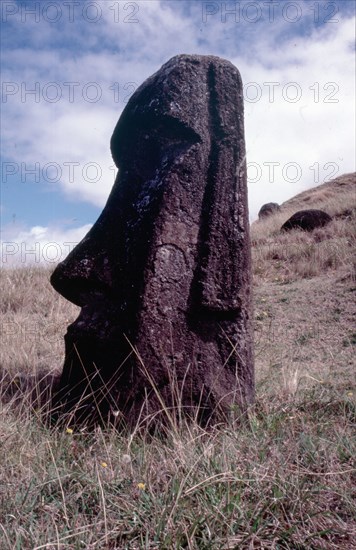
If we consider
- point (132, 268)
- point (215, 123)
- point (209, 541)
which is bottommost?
point (209, 541)

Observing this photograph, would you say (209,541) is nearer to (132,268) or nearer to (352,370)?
(132,268)

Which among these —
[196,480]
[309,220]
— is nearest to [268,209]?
[309,220]

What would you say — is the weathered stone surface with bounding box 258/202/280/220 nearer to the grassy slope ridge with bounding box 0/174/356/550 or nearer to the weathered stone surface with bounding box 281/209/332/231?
the weathered stone surface with bounding box 281/209/332/231

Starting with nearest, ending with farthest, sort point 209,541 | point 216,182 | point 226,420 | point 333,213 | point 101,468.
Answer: point 209,541
point 101,468
point 226,420
point 216,182
point 333,213

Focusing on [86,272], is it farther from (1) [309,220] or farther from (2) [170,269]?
(1) [309,220]

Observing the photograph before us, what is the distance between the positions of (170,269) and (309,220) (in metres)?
10.7

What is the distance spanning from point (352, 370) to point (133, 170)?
2516mm

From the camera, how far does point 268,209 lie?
2227 cm

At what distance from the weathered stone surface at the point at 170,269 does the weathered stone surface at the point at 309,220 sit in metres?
9.99

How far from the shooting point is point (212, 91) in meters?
3.92

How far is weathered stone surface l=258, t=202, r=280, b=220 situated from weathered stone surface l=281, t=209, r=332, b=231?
24.1 feet

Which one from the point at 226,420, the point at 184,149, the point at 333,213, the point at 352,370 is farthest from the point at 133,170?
the point at 333,213

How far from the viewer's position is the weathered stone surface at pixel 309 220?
44.8 feet

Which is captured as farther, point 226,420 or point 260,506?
point 226,420
